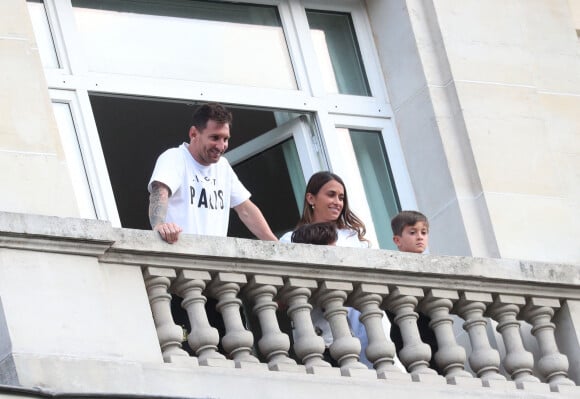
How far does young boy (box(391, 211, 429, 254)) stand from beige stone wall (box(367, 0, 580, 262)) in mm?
1104

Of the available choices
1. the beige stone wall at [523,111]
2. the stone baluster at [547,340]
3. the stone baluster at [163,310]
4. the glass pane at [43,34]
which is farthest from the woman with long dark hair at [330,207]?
the glass pane at [43,34]

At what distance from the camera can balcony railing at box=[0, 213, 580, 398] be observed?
11.6 m

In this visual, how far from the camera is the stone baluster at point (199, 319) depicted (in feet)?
38.3

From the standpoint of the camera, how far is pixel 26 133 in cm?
1267

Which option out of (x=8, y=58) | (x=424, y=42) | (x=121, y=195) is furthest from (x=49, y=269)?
(x=121, y=195)

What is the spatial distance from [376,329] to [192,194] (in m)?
1.31

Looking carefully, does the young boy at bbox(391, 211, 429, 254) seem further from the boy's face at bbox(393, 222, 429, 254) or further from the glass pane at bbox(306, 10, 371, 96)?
the glass pane at bbox(306, 10, 371, 96)

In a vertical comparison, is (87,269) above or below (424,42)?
below

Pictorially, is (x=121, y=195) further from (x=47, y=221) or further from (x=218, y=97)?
(x=47, y=221)

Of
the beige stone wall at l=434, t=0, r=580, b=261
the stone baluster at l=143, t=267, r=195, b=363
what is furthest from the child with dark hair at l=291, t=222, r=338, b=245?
the beige stone wall at l=434, t=0, r=580, b=261

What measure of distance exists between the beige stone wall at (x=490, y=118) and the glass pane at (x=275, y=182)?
0.82 metres

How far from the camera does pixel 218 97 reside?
47.9 ft

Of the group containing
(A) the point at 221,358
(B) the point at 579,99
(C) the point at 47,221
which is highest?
(B) the point at 579,99

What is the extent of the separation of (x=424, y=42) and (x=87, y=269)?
4268 millimetres
